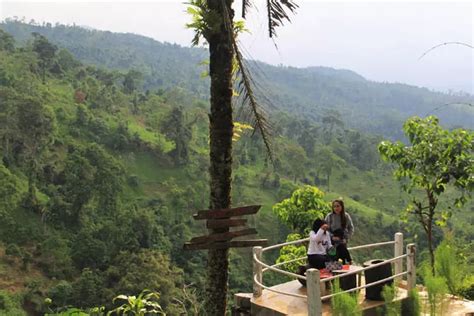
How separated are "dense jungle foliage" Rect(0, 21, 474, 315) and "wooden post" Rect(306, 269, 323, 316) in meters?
1.76

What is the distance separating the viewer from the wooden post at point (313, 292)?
5449 mm

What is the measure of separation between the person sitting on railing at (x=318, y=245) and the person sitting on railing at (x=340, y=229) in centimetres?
42

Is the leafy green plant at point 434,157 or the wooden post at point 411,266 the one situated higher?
the leafy green plant at point 434,157

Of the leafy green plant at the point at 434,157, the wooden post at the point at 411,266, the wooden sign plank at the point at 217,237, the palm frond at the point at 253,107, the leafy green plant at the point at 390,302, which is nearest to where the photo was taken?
the palm frond at the point at 253,107

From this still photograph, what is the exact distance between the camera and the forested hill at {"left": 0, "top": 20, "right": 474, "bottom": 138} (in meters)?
121

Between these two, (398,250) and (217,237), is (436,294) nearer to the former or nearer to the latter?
(398,250)

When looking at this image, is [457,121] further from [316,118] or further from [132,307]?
[132,307]

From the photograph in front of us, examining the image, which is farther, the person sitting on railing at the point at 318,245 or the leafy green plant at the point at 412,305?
the person sitting on railing at the point at 318,245

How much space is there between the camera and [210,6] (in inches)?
246

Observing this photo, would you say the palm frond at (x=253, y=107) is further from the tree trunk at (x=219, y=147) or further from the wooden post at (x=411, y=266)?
the wooden post at (x=411, y=266)

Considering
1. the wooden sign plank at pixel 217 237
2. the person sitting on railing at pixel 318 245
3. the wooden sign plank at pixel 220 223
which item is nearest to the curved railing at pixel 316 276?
the person sitting on railing at pixel 318 245

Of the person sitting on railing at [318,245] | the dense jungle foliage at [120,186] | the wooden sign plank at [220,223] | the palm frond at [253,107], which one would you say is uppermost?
the palm frond at [253,107]

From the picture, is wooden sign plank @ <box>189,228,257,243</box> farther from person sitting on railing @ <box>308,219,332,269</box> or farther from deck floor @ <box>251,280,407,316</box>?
person sitting on railing @ <box>308,219,332,269</box>

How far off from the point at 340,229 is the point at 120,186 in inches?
1484
